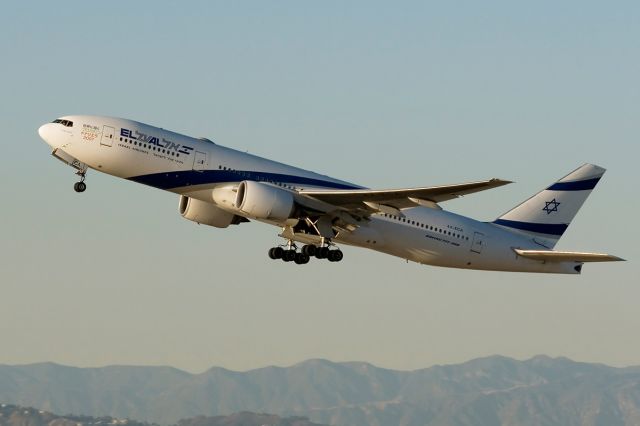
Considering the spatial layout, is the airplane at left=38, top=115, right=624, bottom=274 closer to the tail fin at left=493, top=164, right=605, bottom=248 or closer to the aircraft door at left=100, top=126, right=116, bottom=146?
the aircraft door at left=100, top=126, right=116, bottom=146

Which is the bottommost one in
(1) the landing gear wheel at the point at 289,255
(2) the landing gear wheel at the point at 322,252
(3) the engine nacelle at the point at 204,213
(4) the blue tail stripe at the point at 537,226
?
(1) the landing gear wheel at the point at 289,255

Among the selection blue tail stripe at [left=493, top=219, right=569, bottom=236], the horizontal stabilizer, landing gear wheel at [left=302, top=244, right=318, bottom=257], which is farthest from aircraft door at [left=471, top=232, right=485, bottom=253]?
landing gear wheel at [left=302, top=244, right=318, bottom=257]

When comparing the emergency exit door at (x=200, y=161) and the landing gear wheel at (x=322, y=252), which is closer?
the emergency exit door at (x=200, y=161)

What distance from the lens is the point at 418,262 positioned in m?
64.2

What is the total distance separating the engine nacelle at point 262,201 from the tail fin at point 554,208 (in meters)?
17.5

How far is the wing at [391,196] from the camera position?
177 ft

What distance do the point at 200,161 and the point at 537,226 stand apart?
22.9m

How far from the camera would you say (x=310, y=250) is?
202 feet

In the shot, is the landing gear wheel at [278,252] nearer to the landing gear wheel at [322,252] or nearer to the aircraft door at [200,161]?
the landing gear wheel at [322,252]

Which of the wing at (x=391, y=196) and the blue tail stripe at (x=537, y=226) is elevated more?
the blue tail stripe at (x=537, y=226)

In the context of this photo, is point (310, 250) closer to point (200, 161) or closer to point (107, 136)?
point (200, 161)

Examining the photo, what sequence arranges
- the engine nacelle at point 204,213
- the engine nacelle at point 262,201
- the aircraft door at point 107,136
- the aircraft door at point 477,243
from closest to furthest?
1. the engine nacelle at point 262,201
2. the aircraft door at point 107,136
3. the engine nacelle at point 204,213
4. the aircraft door at point 477,243

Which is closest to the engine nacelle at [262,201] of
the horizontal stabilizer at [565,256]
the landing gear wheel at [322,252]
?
the landing gear wheel at [322,252]

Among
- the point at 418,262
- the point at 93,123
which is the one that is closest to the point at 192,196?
the point at 93,123
